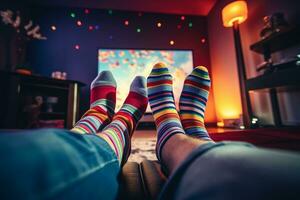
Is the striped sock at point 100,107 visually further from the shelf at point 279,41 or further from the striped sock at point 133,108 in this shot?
the shelf at point 279,41

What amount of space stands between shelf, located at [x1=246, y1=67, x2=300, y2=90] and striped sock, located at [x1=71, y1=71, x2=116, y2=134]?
3.48 ft

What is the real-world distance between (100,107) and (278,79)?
1.14m

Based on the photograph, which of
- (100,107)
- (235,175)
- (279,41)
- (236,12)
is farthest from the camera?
(236,12)

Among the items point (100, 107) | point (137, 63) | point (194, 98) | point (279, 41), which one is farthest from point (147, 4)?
point (100, 107)

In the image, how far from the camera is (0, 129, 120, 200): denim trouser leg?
128 mm

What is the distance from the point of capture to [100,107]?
671mm

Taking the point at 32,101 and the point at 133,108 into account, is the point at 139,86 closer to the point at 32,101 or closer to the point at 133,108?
the point at 133,108

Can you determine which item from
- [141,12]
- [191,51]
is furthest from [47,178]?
[141,12]

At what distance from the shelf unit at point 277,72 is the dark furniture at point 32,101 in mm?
1771

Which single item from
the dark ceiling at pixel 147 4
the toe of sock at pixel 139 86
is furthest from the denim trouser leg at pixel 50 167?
the dark ceiling at pixel 147 4

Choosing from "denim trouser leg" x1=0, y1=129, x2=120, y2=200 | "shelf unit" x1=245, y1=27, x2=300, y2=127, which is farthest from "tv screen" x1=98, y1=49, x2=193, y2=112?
"denim trouser leg" x1=0, y1=129, x2=120, y2=200

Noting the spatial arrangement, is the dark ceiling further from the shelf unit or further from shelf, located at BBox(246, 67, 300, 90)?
shelf, located at BBox(246, 67, 300, 90)

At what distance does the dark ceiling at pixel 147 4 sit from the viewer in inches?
85.4

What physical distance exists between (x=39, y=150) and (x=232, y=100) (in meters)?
2.15
